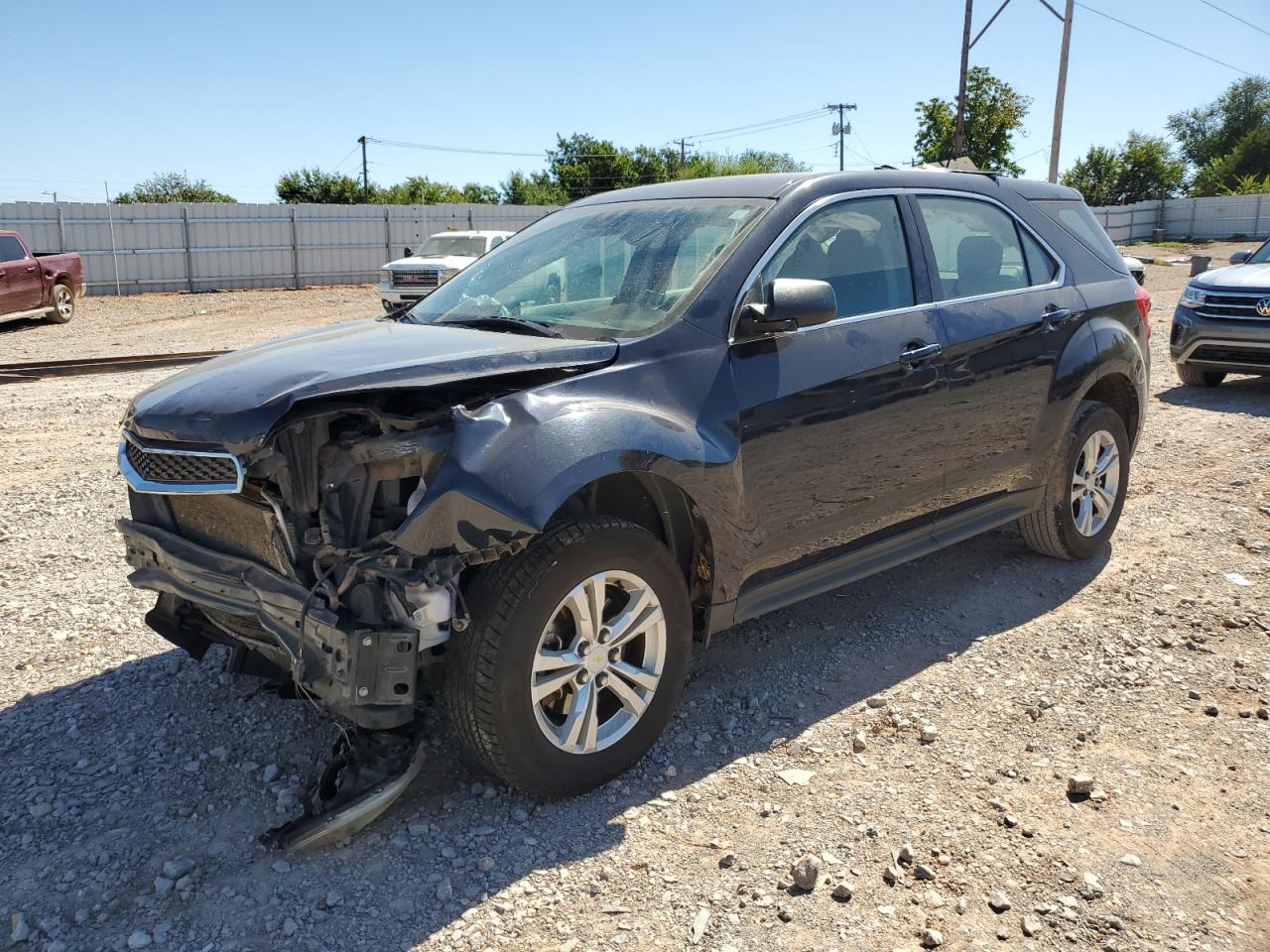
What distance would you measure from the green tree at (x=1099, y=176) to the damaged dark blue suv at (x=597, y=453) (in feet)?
190

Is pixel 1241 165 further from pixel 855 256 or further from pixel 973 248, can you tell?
pixel 855 256

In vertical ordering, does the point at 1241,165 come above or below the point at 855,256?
above

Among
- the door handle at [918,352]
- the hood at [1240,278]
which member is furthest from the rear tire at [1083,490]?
the hood at [1240,278]

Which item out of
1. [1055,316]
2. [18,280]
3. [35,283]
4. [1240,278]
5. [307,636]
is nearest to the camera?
[307,636]

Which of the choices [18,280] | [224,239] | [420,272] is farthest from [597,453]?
[224,239]

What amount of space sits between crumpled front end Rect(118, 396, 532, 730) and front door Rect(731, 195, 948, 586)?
3.71ft

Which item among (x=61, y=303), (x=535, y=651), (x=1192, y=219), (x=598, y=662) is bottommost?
(x=598, y=662)

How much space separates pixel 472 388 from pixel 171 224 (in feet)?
90.6

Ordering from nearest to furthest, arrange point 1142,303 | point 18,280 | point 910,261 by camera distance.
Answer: point 910,261
point 1142,303
point 18,280

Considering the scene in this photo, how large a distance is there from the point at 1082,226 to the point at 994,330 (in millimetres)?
1328

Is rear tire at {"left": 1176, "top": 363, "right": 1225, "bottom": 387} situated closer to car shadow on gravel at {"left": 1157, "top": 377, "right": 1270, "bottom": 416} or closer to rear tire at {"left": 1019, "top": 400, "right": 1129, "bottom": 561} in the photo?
car shadow on gravel at {"left": 1157, "top": 377, "right": 1270, "bottom": 416}

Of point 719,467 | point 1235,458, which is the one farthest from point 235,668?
point 1235,458

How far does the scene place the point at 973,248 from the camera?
4.75 meters

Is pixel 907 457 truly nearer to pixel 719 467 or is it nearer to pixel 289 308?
pixel 719 467
